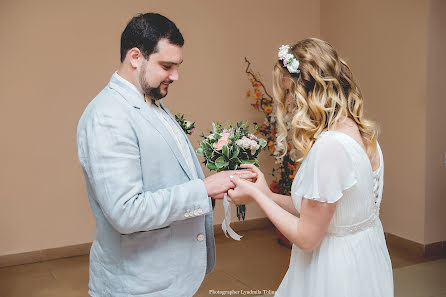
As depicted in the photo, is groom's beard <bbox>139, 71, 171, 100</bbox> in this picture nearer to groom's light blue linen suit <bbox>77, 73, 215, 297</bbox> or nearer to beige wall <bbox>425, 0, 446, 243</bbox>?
groom's light blue linen suit <bbox>77, 73, 215, 297</bbox>

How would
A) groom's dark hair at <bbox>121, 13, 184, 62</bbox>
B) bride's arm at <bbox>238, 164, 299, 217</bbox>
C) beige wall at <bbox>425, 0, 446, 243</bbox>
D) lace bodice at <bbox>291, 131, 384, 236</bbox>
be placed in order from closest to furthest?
lace bodice at <bbox>291, 131, 384, 236</bbox>
groom's dark hair at <bbox>121, 13, 184, 62</bbox>
bride's arm at <bbox>238, 164, 299, 217</bbox>
beige wall at <bbox>425, 0, 446, 243</bbox>

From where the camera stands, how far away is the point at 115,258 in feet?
6.18

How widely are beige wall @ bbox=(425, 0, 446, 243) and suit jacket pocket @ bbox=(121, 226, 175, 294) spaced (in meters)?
3.41

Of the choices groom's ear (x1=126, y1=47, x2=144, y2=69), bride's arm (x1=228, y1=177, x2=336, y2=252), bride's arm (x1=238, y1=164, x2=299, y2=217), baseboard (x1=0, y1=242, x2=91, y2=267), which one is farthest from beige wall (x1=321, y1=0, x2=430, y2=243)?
groom's ear (x1=126, y1=47, x2=144, y2=69)

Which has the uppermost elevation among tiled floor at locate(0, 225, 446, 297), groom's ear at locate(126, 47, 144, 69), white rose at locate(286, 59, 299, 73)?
groom's ear at locate(126, 47, 144, 69)

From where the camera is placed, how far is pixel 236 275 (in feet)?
13.7

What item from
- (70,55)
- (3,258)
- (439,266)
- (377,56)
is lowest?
(439,266)

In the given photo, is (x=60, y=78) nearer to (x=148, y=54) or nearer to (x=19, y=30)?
(x=19, y=30)

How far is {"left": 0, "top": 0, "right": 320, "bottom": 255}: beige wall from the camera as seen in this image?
4.40 metres

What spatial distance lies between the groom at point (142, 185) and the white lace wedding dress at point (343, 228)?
43cm

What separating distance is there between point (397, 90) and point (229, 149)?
3.19 meters

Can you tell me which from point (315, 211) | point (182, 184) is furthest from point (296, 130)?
point (182, 184)

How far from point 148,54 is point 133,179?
55 cm

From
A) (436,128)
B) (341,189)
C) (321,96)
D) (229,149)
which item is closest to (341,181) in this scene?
(341,189)
